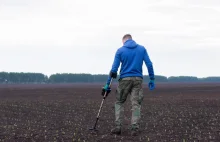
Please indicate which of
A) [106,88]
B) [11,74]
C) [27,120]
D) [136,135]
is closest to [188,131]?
[136,135]

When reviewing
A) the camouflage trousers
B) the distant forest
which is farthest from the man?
the distant forest

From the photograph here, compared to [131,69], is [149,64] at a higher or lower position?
higher

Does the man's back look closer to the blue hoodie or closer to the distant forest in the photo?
the blue hoodie

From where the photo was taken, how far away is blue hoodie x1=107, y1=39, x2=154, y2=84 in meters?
11.8

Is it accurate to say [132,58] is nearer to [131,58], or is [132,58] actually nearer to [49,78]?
[131,58]

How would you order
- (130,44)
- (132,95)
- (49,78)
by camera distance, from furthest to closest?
1. (49,78)
2. (132,95)
3. (130,44)

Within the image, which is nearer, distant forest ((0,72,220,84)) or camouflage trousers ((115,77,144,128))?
camouflage trousers ((115,77,144,128))

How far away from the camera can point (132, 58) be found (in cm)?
1186

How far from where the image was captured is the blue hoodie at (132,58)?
11812mm

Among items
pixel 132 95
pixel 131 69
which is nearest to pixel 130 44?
pixel 131 69

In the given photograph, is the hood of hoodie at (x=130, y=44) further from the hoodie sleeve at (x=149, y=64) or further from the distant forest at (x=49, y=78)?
the distant forest at (x=49, y=78)

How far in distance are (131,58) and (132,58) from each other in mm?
33

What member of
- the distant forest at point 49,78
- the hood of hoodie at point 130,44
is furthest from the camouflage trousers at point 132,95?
the distant forest at point 49,78

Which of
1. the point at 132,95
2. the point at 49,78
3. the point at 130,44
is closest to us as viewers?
the point at 130,44
